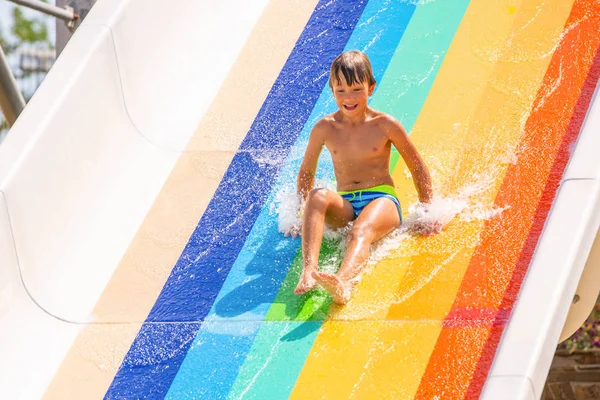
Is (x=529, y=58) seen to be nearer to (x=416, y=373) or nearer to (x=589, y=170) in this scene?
(x=589, y=170)

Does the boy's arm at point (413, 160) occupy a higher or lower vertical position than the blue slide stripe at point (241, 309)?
higher

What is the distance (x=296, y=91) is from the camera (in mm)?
4109

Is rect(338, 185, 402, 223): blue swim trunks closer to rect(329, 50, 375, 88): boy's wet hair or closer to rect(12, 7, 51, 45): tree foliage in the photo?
rect(329, 50, 375, 88): boy's wet hair

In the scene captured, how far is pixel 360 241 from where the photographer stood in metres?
3.05

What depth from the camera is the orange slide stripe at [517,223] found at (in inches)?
104

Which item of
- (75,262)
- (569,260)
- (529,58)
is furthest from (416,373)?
(529,58)

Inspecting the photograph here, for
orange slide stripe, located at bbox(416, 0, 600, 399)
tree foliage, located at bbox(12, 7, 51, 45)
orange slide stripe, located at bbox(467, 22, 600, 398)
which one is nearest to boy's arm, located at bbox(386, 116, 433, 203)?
orange slide stripe, located at bbox(416, 0, 600, 399)

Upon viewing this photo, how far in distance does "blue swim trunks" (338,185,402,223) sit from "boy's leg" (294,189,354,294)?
0.06 m

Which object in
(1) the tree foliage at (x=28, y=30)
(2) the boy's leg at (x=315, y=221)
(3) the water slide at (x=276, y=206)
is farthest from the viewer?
(1) the tree foliage at (x=28, y=30)

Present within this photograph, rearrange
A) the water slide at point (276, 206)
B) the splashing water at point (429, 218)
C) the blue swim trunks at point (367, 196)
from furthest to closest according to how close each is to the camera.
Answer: the blue swim trunks at point (367, 196)
the splashing water at point (429, 218)
the water slide at point (276, 206)

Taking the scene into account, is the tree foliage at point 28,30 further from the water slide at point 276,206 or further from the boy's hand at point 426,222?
the boy's hand at point 426,222

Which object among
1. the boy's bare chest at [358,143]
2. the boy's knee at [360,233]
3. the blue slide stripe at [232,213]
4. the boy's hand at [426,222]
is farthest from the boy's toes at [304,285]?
the boy's bare chest at [358,143]

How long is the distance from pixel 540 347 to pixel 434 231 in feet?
2.54

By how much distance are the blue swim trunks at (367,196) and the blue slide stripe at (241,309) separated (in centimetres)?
24
